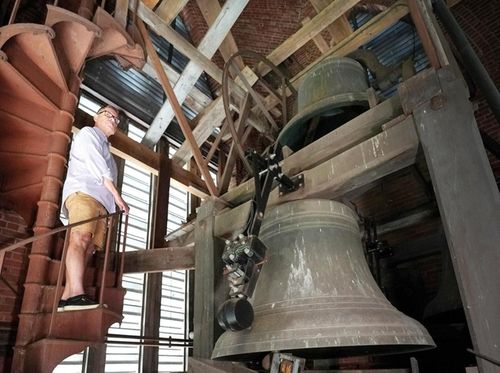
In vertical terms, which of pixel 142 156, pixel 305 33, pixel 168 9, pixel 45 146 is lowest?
pixel 45 146

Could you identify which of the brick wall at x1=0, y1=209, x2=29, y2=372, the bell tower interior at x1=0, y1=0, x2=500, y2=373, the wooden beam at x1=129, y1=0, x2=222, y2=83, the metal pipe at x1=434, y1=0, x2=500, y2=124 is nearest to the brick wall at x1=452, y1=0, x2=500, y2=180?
the bell tower interior at x1=0, y1=0, x2=500, y2=373

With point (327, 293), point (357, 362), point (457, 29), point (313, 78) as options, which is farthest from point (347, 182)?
point (357, 362)

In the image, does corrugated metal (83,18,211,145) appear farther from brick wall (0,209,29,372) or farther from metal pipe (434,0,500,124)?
metal pipe (434,0,500,124)

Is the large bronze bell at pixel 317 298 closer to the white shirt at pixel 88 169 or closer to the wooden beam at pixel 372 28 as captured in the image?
the white shirt at pixel 88 169

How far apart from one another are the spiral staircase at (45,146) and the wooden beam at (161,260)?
22cm

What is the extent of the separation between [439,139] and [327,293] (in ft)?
2.89

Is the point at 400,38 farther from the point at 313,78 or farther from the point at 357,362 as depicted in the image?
the point at 357,362

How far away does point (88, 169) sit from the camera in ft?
10.1

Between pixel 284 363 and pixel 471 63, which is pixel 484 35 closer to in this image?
pixel 471 63

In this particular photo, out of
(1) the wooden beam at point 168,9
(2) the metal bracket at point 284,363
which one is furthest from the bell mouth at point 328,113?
(1) the wooden beam at point 168,9

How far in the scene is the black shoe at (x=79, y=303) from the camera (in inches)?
108

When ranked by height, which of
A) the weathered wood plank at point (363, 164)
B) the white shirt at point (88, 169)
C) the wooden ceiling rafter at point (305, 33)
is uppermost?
the wooden ceiling rafter at point (305, 33)

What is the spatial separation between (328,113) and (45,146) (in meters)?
2.48

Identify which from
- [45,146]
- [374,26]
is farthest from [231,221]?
[374,26]
